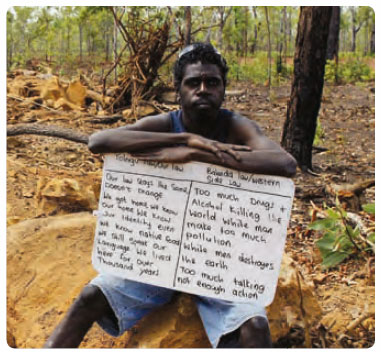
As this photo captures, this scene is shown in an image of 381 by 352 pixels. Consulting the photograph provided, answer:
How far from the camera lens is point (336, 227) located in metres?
3.43

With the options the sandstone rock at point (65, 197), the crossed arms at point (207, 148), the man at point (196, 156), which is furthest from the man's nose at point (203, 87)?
the sandstone rock at point (65, 197)

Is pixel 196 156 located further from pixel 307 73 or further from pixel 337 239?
pixel 307 73

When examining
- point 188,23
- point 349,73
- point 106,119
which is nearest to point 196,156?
point 188,23

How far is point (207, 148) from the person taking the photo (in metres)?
2.11

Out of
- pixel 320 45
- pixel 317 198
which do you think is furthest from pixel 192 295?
pixel 320 45

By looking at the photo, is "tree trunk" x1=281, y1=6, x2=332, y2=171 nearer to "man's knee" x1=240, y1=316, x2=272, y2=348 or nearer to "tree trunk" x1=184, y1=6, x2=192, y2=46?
"tree trunk" x1=184, y1=6, x2=192, y2=46

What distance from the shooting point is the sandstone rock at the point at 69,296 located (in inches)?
91.0

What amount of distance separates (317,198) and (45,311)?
10.2 ft

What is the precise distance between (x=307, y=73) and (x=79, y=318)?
3798 mm

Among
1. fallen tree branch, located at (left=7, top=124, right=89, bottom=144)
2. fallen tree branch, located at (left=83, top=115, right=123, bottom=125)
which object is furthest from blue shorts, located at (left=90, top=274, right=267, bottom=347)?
fallen tree branch, located at (left=83, top=115, right=123, bottom=125)

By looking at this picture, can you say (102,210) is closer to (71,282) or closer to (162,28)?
(71,282)

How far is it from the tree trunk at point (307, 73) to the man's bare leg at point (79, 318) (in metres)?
3.58

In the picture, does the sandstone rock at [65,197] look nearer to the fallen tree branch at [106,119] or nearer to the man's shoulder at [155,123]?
the man's shoulder at [155,123]

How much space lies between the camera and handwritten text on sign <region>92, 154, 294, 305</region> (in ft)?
6.89
